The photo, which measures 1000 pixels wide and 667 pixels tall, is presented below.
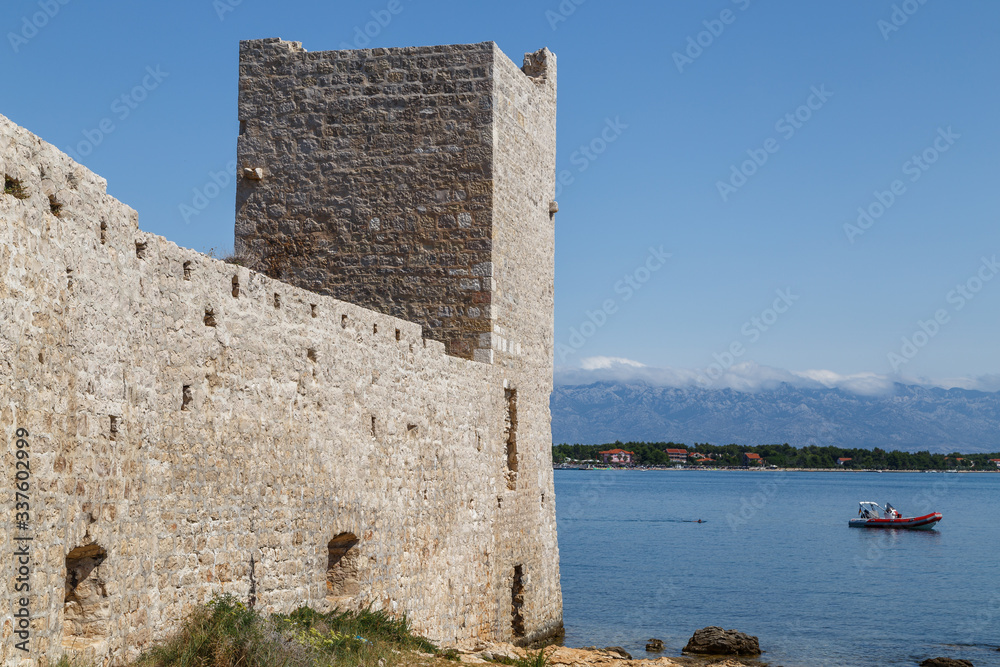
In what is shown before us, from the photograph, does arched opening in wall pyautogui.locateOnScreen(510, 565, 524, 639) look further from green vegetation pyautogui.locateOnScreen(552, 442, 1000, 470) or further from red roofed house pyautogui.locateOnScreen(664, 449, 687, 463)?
red roofed house pyautogui.locateOnScreen(664, 449, 687, 463)

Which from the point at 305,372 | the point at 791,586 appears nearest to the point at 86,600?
the point at 305,372

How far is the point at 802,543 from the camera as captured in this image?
47.8 m

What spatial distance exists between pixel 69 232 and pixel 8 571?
223cm

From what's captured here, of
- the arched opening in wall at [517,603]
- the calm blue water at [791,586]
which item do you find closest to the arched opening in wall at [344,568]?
the arched opening in wall at [517,603]

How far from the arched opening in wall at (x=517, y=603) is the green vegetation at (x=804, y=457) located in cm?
17159

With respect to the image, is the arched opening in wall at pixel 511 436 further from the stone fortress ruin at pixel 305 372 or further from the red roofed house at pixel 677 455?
the red roofed house at pixel 677 455

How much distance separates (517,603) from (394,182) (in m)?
6.65

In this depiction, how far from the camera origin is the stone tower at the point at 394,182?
1431 centimetres

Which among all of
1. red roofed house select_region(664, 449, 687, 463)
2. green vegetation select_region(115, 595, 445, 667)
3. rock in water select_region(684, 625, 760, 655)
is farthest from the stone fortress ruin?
red roofed house select_region(664, 449, 687, 463)

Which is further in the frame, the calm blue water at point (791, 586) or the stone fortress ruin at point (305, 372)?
the calm blue water at point (791, 586)

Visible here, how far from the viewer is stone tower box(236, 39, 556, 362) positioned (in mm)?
14312

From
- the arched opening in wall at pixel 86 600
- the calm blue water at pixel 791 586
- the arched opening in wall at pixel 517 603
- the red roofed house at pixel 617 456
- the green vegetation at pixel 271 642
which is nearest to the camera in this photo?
the arched opening in wall at pixel 86 600

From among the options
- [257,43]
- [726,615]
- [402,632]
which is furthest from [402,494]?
[726,615]

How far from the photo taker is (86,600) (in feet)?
22.9
